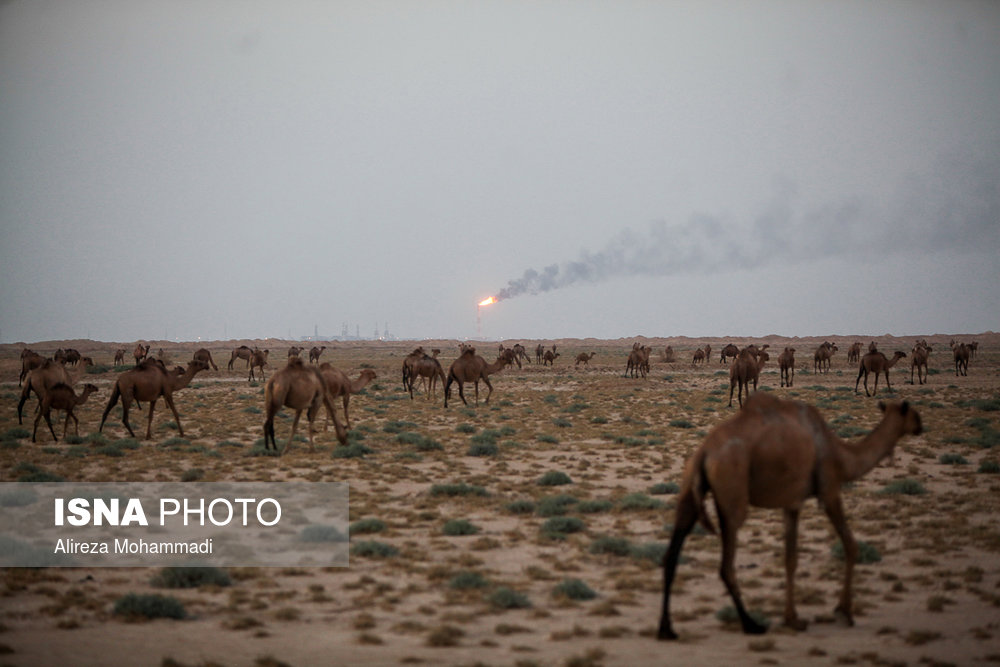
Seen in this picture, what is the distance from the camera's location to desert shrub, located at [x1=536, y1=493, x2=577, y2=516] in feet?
48.9

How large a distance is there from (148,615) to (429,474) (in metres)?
10.5

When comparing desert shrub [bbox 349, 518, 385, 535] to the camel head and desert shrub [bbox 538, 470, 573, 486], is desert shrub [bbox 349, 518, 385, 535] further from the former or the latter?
the camel head

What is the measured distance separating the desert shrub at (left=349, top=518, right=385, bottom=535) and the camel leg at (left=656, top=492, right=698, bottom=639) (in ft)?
21.1

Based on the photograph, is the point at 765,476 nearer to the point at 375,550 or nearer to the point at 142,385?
the point at 375,550

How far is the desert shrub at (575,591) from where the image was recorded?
9844 mm

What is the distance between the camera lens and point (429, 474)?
1941cm

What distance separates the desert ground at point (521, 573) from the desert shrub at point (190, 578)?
172 millimetres

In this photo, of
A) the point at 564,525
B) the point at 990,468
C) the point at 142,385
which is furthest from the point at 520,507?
the point at 142,385

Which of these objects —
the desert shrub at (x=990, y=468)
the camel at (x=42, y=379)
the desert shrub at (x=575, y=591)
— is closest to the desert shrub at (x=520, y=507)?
the desert shrub at (x=575, y=591)

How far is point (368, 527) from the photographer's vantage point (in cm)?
1351

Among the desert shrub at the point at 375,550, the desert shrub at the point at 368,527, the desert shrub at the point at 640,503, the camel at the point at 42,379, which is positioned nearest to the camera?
the desert shrub at the point at 375,550

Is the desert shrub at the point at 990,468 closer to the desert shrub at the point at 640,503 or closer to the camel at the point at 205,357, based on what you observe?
the desert shrub at the point at 640,503

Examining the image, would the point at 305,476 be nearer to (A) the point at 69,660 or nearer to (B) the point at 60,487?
(B) the point at 60,487

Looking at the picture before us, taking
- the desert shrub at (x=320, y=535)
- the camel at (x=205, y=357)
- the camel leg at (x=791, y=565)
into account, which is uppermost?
the camel at (x=205, y=357)
